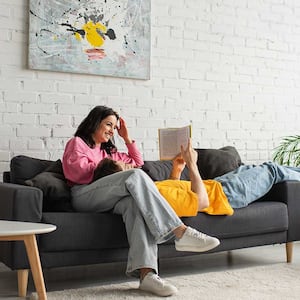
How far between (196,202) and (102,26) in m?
1.63

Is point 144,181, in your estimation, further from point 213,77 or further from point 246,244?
point 213,77

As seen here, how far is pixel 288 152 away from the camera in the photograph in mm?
5191

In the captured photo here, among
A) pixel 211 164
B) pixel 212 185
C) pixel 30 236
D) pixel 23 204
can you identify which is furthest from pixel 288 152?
pixel 30 236

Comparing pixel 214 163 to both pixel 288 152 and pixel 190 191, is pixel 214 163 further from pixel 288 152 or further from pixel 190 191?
pixel 288 152

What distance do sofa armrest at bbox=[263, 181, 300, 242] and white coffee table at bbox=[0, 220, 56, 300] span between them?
1859 millimetres

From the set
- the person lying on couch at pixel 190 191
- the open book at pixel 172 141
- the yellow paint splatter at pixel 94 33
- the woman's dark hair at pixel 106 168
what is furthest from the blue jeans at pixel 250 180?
the yellow paint splatter at pixel 94 33

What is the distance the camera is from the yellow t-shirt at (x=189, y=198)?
3.33 m

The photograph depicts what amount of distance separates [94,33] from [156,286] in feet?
6.63

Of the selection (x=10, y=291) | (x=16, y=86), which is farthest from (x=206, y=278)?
(x=16, y=86)

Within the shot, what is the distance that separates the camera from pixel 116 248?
322 cm

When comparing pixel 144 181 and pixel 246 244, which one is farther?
pixel 246 244

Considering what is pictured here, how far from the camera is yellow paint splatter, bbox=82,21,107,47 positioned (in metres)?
4.23

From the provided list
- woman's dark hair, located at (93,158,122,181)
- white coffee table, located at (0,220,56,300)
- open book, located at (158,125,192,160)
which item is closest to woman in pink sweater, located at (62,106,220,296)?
woman's dark hair, located at (93,158,122,181)

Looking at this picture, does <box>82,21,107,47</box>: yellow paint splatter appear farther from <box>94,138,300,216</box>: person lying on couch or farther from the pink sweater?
<box>94,138,300,216</box>: person lying on couch
